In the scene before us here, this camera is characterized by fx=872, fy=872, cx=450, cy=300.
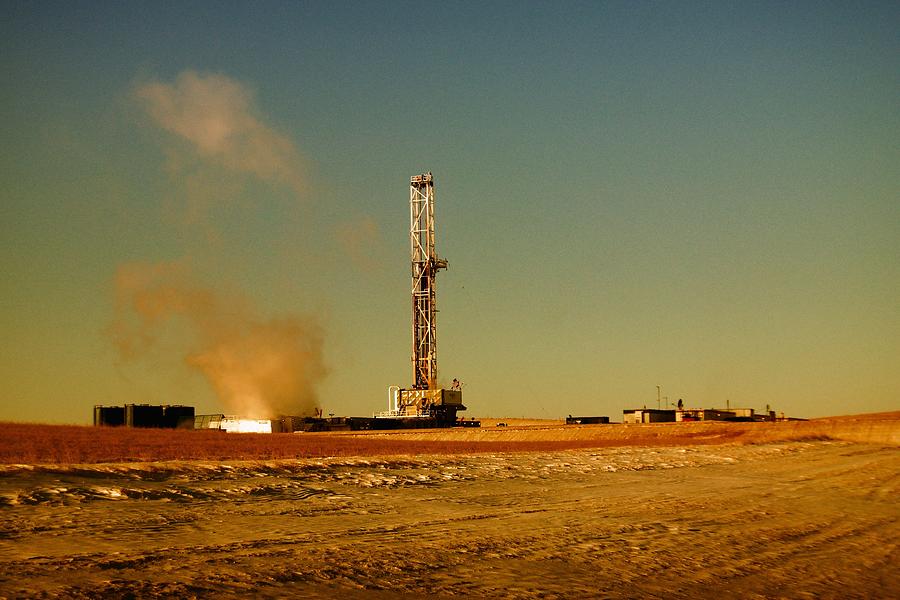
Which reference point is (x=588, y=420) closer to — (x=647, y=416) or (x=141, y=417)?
(x=647, y=416)

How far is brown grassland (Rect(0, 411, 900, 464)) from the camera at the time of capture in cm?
2872

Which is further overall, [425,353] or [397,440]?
[425,353]

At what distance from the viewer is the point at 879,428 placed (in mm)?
48219

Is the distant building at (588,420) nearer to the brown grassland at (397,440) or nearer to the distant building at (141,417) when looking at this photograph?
the brown grassland at (397,440)

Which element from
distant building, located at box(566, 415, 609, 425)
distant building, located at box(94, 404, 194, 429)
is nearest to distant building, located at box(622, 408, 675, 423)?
distant building, located at box(566, 415, 609, 425)

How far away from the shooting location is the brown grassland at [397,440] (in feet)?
94.2

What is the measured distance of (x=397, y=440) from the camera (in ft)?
172

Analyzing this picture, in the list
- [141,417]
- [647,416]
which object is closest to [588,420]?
[647,416]

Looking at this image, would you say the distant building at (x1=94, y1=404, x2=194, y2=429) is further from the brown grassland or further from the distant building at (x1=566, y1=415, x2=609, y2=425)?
the distant building at (x1=566, y1=415, x2=609, y2=425)

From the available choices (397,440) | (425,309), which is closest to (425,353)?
(425,309)

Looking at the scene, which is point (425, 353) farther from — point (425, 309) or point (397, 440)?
point (397, 440)

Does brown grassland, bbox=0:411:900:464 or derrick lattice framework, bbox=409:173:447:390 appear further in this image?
derrick lattice framework, bbox=409:173:447:390

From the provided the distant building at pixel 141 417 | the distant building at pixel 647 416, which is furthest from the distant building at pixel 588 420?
the distant building at pixel 141 417

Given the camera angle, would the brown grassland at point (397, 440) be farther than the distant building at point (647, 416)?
No
